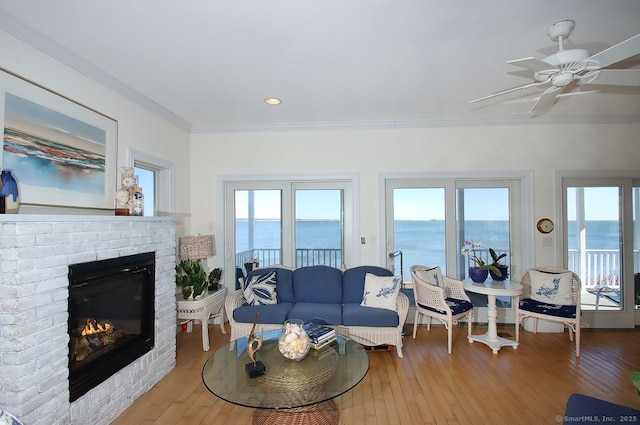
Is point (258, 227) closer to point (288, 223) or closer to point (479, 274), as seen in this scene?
point (288, 223)

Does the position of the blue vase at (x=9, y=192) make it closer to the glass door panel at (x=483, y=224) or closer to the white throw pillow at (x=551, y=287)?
the glass door panel at (x=483, y=224)

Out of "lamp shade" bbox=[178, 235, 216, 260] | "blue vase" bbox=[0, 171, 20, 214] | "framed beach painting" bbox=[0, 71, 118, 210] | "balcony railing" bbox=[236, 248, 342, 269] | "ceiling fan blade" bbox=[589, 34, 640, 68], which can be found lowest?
"balcony railing" bbox=[236, 248, 342, 269]

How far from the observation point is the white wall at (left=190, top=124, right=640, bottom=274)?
4098mm

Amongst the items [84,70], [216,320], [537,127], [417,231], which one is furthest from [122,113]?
[537,127]

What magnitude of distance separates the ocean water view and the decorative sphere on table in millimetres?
2241

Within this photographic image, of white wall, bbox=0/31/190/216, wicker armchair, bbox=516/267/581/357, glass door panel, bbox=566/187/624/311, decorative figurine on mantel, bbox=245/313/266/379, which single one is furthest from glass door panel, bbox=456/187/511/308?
white wall, bbox=0/31/190/216

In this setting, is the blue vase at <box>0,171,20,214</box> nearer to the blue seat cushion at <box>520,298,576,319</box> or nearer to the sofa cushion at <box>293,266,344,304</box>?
the sofa cushion at <box>293,266,344,304</box>

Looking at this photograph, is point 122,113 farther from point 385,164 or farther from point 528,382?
point 528,382

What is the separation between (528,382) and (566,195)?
257cm

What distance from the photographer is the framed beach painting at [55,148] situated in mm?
2102

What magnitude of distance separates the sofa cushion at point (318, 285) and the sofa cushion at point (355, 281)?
0.06 m

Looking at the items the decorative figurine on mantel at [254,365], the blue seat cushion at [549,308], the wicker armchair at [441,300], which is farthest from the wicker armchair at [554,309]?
→ the decorative figurine on mantel at [254,365]

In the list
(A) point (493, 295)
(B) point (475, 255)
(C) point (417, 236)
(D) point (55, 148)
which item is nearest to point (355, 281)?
(C) point (417, 236)

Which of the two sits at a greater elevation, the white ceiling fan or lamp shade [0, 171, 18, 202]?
Result: the white ceiling fan
